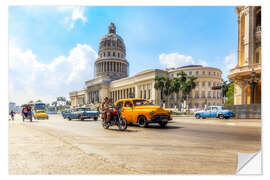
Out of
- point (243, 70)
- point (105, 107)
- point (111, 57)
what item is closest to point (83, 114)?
point (105, 107)

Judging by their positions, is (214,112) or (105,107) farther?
(214,112)

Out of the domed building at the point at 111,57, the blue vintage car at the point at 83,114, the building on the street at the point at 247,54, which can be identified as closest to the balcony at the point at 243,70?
the building on the street at the point at 247,54

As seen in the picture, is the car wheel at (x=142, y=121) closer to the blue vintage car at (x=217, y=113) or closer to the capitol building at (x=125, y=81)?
the blue vintage car at (x=217, y=113)

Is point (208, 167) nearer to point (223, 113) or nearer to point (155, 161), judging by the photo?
point (155, 161)

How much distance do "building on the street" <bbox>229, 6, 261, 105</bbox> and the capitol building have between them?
48.6 meters

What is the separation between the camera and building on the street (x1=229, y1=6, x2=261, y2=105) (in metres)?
22.0

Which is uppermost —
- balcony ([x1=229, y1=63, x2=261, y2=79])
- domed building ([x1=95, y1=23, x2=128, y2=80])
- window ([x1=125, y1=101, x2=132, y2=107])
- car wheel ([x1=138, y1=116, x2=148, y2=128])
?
domed building ([x1=95, y1=23, x2=128, y2=80])

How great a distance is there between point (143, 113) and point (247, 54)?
65.0 ft

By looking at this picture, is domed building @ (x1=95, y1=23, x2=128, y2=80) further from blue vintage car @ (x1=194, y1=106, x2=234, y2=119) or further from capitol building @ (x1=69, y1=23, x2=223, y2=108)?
blue vintage car @ (x1=194, y1=106, x2=234, y2=119)

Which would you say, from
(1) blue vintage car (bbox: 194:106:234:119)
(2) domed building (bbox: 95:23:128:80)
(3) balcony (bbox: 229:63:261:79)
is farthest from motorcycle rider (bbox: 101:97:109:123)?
(2) domed building (bbox: 95:23:128:80)

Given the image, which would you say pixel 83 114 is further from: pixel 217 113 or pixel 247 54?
pixel 247 54

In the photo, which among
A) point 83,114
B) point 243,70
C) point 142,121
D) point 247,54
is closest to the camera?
point 142,121

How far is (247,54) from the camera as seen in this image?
23.3m

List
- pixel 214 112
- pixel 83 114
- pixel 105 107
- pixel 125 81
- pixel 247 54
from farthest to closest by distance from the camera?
1. pixel 125 81
2. pixel 247 54
3. pixel 214 112
4. pixel 83 114
5. pixel 105 107
